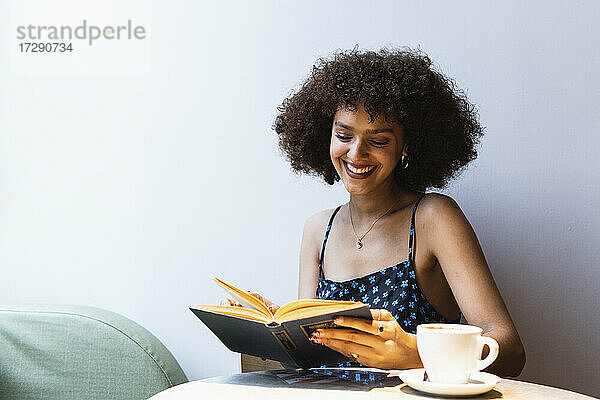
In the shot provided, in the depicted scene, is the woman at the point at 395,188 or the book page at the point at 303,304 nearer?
the book page at the point at 303,304

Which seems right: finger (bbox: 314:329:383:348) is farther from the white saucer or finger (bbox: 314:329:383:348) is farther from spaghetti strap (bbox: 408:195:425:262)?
spaghetti strap (bbox: 408:195:425:262)

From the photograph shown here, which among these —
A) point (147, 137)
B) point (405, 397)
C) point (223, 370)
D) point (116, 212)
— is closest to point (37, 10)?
point (147, 137)

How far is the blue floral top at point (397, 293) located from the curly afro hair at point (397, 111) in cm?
13

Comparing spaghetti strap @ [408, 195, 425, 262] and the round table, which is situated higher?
spaghetti strap @ [408, 195, 425, 262]

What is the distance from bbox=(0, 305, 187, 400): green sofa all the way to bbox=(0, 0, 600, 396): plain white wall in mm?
173

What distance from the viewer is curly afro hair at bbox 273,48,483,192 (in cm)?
151

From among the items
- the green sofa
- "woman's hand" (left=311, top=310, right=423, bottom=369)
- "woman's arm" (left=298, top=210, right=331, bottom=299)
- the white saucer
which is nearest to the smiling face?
"woman's arm" (left=298, top=210, right=331, bottom=299)

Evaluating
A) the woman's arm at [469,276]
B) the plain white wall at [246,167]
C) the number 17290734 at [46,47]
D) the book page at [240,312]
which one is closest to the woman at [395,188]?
the woman's arm at [469,276]

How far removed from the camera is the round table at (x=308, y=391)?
3.42ft

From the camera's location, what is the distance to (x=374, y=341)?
1150 millimetres

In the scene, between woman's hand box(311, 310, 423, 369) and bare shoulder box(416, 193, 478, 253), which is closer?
woman's hand box(311, 310, 423, 369)

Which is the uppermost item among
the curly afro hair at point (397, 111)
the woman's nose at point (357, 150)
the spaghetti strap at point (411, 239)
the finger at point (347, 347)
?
the curly afro hair at point (397, 111)

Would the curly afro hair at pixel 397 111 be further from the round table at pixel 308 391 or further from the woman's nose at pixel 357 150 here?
the round table at pixel 308 391

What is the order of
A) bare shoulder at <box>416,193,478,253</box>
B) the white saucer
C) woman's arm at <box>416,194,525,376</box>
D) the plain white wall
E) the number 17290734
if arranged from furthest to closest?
the number 17290734 < the plain white wall < bare shoulder at <box>416,193,478,253</box> < woman's arm at <box>416,194,525,376</box> < the white saucer
